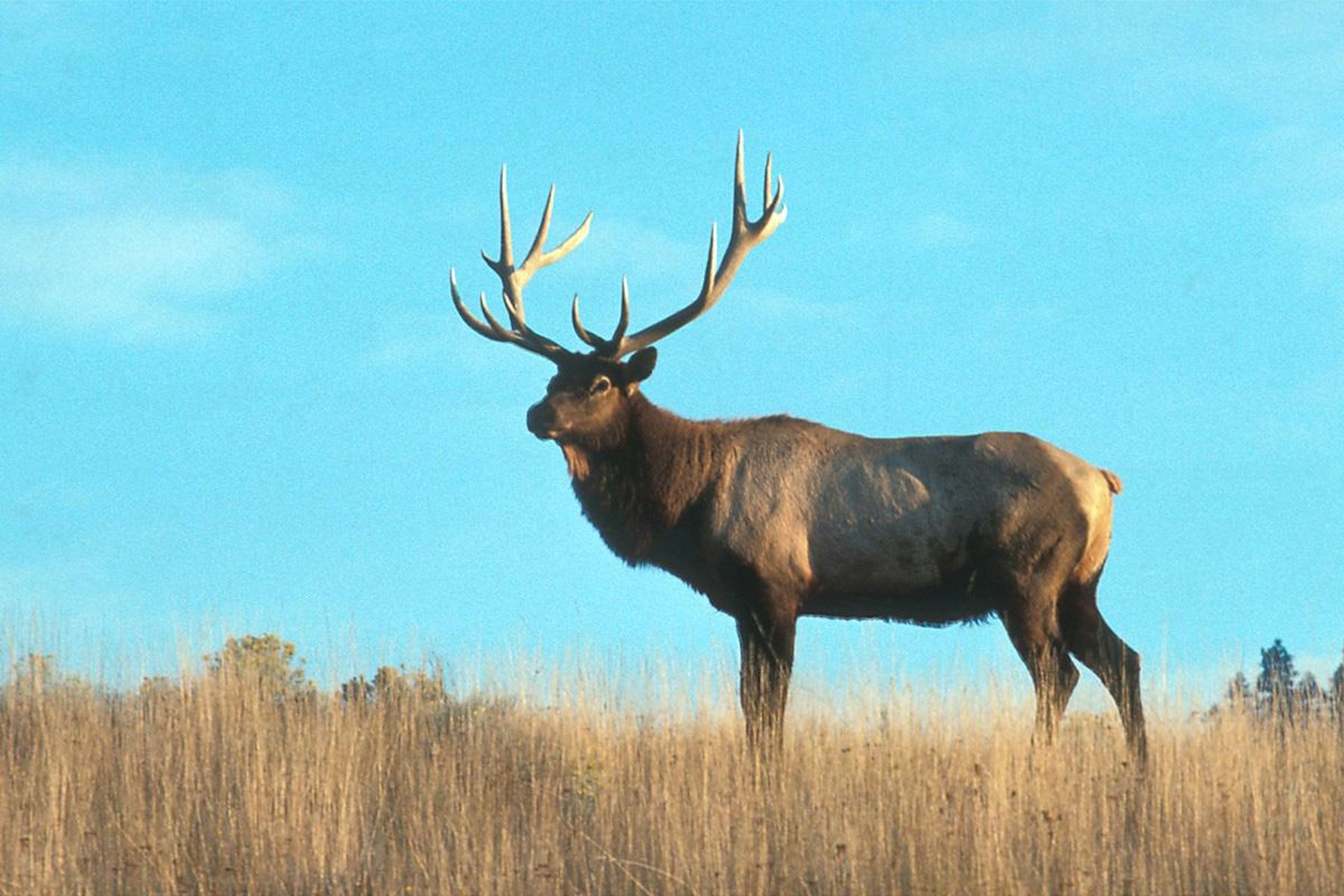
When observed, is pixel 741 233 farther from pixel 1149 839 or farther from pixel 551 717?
pixel 1149 839

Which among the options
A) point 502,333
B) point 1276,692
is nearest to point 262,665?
point 502,333

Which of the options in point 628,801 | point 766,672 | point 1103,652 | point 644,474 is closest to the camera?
point 628,801

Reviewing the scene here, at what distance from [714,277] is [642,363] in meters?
0.99

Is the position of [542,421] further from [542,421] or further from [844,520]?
[844,520]

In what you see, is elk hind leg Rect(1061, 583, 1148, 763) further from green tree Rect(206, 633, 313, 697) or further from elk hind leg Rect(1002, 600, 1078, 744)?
green tree Rect(206, 633, 313, 697)

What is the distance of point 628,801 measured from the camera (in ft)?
27.9

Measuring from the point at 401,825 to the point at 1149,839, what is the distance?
3839mm

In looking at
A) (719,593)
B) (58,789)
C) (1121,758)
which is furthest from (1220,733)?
(58,789)

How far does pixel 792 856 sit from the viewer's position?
7.42 m

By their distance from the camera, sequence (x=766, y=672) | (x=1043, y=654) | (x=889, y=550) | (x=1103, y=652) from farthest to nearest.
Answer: (x=1103, y=652)
(x=889, y=550)
(x=1043, y=654)
(x=766, y=672)

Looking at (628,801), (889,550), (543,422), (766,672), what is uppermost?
(543,422)

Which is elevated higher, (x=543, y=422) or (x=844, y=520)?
(x=543, y=422)

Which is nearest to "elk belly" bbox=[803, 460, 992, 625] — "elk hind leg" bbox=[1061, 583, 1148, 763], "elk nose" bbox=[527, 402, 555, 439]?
"elk hind leg" bbox=[1061, 583, 1148, 763]

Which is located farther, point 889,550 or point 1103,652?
point 1103,652
